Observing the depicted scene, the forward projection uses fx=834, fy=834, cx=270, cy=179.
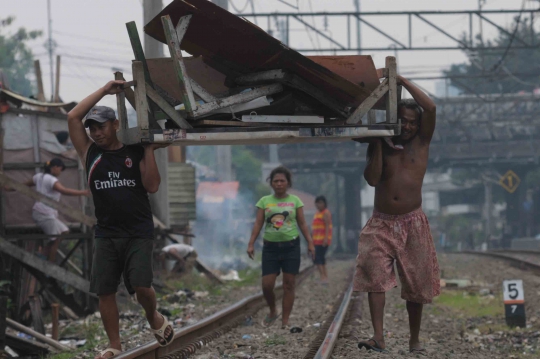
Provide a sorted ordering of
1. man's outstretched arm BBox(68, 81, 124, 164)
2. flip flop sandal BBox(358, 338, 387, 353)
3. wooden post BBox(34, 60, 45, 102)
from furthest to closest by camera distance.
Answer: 1. wooden post BBox(34, 60, 45, 102)
2. flip flop sandal BBox(358, 338, 387, 353)
3. man's outstretched arm BBox(68, 81, 124, 164)

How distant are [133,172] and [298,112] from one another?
1352 millimetres

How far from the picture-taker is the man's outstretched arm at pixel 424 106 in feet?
20.5

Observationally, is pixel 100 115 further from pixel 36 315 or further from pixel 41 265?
pixel 41 265

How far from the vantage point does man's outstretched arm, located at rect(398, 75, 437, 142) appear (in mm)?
6250

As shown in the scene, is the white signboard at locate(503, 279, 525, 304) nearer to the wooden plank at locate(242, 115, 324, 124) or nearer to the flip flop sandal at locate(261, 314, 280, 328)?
the flip flop sandal at locate(261, 314, 280, 328)

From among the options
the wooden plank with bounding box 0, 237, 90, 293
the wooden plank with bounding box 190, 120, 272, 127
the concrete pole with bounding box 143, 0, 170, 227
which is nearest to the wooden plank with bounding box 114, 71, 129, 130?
the wooden plank with bounding box 190, 120, 272, 127

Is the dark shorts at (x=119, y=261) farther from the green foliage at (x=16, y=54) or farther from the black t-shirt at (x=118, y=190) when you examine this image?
the green foliage at (x=16, y=54)

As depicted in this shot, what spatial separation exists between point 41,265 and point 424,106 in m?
6.25

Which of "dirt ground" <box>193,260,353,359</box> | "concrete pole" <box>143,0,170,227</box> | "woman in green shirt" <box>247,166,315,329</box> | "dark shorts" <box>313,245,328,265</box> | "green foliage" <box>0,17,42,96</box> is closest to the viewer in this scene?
"dirt ground" <box>193,260,353,359</box>

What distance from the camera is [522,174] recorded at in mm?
52312

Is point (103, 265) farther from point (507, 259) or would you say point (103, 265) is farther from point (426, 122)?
point (507, 259)

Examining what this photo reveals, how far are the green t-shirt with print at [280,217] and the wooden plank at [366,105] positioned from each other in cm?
322

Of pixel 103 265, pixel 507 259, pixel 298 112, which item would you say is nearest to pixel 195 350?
pixel 103 265

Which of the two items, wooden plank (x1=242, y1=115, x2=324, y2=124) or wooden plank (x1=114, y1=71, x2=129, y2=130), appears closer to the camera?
wooden plank (x1=242, y1=115, x2=324, y2=124)
